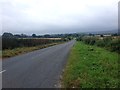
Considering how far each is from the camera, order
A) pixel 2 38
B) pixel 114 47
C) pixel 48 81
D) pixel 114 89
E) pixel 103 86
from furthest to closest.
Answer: pixel 2 38, pixel 114 47, pixel 48 81, pixel 103 86, pixel 114 89

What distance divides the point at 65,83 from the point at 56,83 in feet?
1.39

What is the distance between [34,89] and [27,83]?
1.51 metres

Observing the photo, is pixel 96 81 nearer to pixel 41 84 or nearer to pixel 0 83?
pixel 41 84

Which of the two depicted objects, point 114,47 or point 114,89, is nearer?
point 114,89

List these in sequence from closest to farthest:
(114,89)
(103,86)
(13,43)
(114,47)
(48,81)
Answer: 1. (114,89)
2. (103,86)
3. (48,81)
4. (114,47)
5. (13,43)

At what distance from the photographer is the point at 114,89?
995cm

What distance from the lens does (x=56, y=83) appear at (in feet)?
39.5

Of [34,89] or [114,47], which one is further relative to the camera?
[114,47]

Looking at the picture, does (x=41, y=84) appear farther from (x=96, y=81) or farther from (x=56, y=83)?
(x=96, y=81)

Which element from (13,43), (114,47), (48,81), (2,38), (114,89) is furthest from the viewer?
(13,43)

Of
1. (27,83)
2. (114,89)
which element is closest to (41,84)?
(27,83)

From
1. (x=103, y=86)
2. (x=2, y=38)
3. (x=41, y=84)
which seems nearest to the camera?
(x=103, y=86)

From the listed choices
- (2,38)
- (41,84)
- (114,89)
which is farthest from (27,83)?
(2,38)

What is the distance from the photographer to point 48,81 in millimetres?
12516
